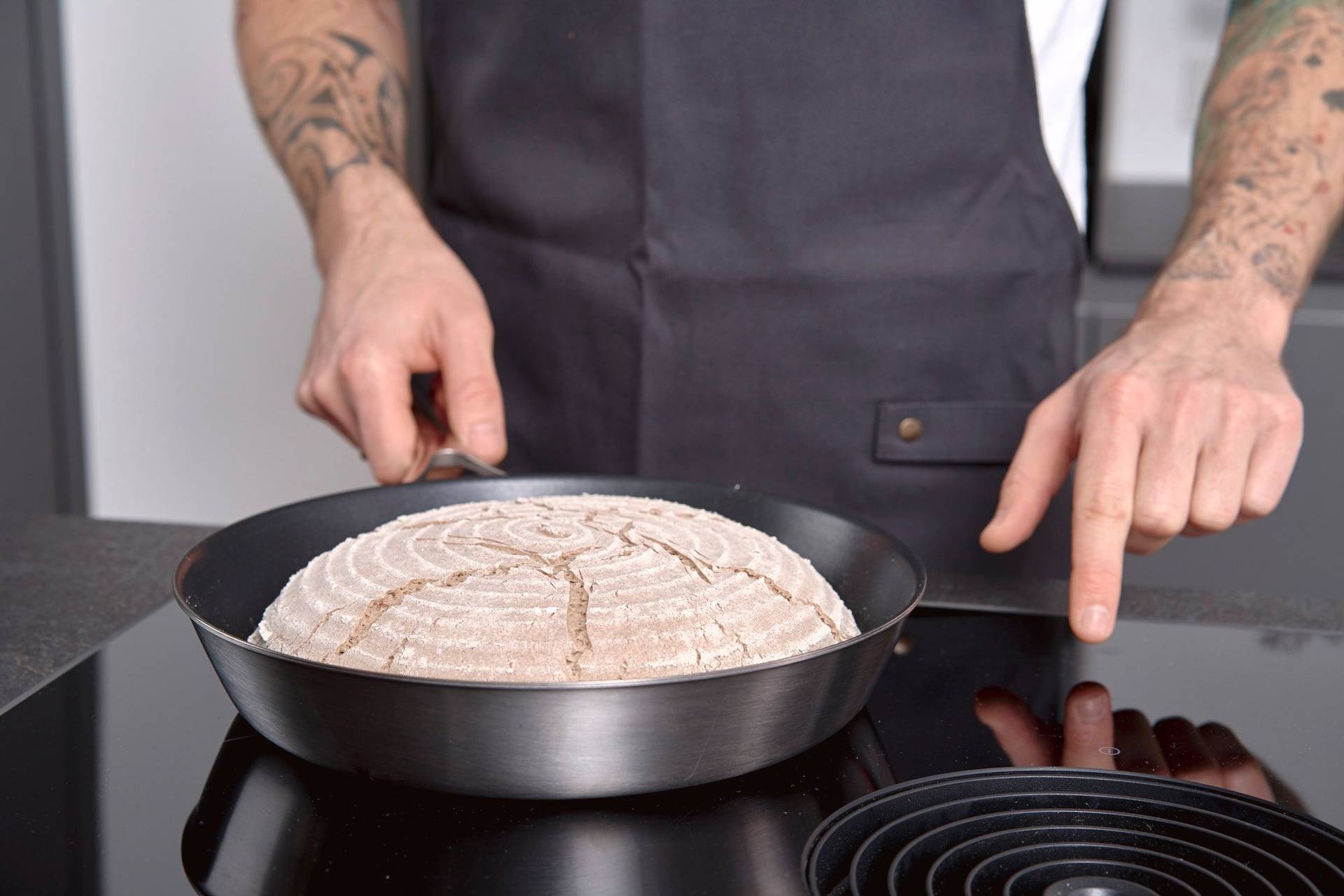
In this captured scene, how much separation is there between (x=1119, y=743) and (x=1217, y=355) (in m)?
0.39

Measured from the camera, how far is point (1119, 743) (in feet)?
2.32

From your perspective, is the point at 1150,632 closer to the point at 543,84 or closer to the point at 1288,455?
the point at 1288,455

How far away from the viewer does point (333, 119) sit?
1394 mm

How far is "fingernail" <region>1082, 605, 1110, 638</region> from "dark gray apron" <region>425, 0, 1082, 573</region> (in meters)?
0.51

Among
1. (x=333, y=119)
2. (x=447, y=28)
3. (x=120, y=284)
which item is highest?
(x=447, y=28)

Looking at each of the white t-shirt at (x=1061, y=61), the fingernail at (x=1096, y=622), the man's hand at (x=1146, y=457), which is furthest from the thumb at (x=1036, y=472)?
the white t-shirt at (x=1061, y=61)

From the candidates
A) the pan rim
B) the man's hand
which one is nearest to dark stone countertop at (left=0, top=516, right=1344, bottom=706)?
the man's hand

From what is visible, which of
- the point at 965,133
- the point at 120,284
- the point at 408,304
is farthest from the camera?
the point at 120,284

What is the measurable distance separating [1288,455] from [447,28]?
96 cm

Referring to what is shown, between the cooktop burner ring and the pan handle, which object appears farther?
the pan handle

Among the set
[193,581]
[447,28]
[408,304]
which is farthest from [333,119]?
[193,581]

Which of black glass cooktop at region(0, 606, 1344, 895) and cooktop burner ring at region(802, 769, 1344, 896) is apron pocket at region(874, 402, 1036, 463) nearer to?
black glass cooktop at region(0, 606, 1344, 895)

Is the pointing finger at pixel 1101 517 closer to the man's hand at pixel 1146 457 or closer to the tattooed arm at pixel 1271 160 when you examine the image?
the man's hand at pixel 1146 457

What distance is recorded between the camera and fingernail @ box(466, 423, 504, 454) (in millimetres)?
1000
